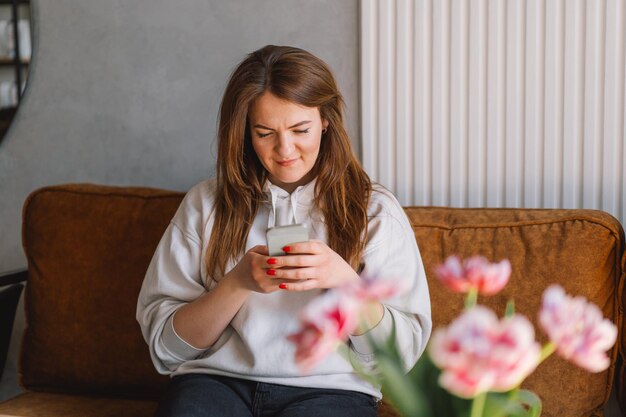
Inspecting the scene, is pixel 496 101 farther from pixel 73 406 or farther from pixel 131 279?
pixel 73 406

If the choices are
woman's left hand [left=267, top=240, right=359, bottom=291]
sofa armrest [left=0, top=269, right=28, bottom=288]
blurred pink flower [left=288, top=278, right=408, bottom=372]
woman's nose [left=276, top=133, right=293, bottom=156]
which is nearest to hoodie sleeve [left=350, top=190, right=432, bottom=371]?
woman's left hand [left=267, top=240, right=359, bottom=291]

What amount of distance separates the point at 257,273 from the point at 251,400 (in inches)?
12.5

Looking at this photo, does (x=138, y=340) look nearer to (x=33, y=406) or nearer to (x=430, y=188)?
(x=33, y=406)

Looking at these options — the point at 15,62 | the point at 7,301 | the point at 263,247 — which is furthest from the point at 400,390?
the point at 15,62

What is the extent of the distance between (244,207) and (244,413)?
0.41 meters

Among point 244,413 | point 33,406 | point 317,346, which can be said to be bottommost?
point 33,406

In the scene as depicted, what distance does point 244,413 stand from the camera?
4.76 feet

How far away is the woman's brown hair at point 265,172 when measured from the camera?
4.97ft

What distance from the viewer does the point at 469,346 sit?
642mm

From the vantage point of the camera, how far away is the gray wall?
2137mm

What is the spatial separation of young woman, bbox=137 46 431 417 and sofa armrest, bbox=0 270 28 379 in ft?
1.87

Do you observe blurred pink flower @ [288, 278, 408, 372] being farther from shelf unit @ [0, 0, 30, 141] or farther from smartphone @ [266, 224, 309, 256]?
shelf unit @ [0, 0, 30, 141]

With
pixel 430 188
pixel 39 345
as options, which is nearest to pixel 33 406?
pixel 39 345

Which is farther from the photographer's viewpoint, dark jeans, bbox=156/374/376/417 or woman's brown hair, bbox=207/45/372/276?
woman's brown hair, bbox=207/45/372/276
